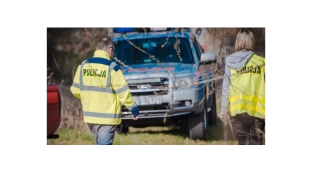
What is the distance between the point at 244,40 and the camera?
25.0ft

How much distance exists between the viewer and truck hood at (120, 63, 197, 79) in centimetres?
757

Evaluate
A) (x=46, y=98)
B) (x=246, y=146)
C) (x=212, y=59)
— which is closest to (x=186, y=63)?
(x=212, y=59)

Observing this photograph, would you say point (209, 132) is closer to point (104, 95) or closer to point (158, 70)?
point (158, 70)

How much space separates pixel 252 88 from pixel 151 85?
1272mm

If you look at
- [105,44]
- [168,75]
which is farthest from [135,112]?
[105,44]

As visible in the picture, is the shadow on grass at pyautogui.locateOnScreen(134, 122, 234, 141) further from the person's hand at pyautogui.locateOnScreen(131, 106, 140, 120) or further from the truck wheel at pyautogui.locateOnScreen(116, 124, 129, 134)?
the person's hand at pyautogui.locateOnScreen(131, 106, 140, 120)

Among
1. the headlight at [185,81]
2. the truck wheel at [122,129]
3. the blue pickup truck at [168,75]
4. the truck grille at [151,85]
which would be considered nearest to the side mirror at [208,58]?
the blue pickup truck at [168,75]

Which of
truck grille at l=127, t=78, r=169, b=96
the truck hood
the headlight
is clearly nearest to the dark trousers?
the headlight

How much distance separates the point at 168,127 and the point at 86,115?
112 centimetres

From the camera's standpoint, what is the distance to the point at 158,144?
7.67 meters

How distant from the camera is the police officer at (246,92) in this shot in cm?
747

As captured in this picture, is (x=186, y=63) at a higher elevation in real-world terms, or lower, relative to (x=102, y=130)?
higher

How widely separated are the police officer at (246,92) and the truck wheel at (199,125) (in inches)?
14.4

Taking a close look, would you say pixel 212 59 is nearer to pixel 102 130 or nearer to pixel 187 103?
pixel 187 103
